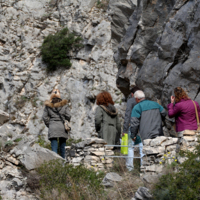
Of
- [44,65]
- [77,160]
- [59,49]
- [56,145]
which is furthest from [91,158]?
[44,65]

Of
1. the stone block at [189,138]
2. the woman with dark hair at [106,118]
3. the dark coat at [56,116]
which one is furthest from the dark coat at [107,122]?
the stone block at [189,138]

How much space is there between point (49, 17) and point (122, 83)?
1106 cm

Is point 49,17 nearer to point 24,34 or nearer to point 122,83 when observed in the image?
point 24,34

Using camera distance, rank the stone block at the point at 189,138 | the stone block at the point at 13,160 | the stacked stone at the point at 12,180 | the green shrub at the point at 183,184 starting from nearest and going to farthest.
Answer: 1. the green shrub at the point at 183,184
2. the stone block at the point at 189,138
3. the stacked stone at the point at 12,180
4. the stone block at the point at 13,160

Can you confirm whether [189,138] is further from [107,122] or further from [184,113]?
[107,122]

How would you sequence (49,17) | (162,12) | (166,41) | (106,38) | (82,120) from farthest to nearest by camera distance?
(49,17), (106,38), (82,120), (162,12), (166,41)

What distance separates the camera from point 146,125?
5.02 m

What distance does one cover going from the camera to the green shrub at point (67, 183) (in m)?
4.00

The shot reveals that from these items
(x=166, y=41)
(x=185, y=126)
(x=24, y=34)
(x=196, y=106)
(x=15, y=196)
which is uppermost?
(x=24, y=34)

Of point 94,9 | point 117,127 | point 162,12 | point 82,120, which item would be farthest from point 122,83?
point 94,9

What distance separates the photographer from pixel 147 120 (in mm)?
5012

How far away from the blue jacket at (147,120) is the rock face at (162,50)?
1.87m

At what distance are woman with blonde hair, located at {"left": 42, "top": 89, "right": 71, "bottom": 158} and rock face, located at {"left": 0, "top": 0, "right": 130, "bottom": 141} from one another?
7.99 metres

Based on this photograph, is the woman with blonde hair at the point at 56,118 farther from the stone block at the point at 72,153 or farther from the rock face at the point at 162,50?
the rock face at the point at 162,50
